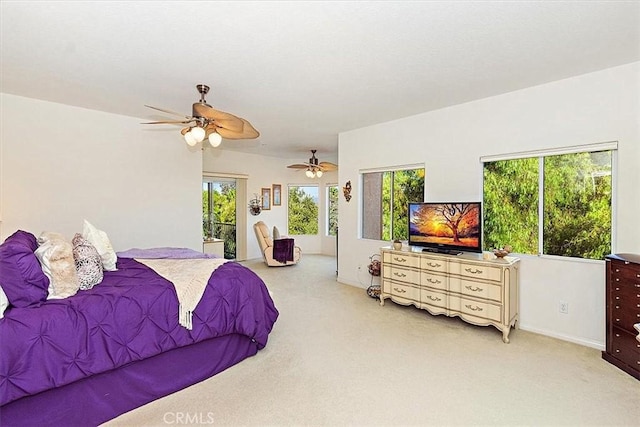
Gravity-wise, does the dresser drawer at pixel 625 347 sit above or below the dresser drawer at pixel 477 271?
below

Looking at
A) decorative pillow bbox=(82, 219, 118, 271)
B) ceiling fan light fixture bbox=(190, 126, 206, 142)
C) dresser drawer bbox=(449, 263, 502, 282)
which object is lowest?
dresser drawer bbox=(449, 263, 502, 282)

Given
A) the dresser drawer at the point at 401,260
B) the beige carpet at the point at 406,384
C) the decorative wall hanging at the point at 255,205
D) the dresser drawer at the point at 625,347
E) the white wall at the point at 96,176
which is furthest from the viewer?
the decorative wall hanging at the point at 255,205

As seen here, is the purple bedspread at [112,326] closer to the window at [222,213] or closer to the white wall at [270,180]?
the white wall at [270,180]

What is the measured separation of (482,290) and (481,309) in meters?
0.20

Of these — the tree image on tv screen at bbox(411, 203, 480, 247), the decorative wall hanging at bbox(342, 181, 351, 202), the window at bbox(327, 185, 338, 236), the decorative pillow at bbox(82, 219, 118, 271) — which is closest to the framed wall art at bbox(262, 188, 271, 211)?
the window at bbox(327, 185, 338, 236)

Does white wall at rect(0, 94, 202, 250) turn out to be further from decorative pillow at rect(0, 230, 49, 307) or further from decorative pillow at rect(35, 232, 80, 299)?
decorative pillow at rect(0, 230, 49, 307)

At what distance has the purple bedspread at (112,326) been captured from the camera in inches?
68.7

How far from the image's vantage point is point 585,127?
3.11 meters

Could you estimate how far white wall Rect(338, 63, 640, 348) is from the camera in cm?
292

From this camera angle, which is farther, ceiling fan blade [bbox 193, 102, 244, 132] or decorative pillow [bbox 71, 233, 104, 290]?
ceiling fan blade [bbox 193, 102, 244, 132]

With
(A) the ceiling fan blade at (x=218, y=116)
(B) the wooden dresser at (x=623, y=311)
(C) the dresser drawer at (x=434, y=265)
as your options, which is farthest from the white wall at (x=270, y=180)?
(B) the wooden dresser at (x=623, y=311)

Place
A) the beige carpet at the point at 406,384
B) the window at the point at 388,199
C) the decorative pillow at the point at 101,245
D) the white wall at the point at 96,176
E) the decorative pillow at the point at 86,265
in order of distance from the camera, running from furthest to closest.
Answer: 1. the window at the point at 388,199
2. the white wall at the point at 96,176
3. the decorative pillow at the point at 101,245
4. the decorative pillow at the point at 86,265
5. the beige carpet at the point at 406,384

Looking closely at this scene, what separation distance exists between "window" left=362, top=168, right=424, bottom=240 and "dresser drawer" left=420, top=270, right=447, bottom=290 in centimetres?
110

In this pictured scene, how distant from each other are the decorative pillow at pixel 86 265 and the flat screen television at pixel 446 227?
3454 mm
